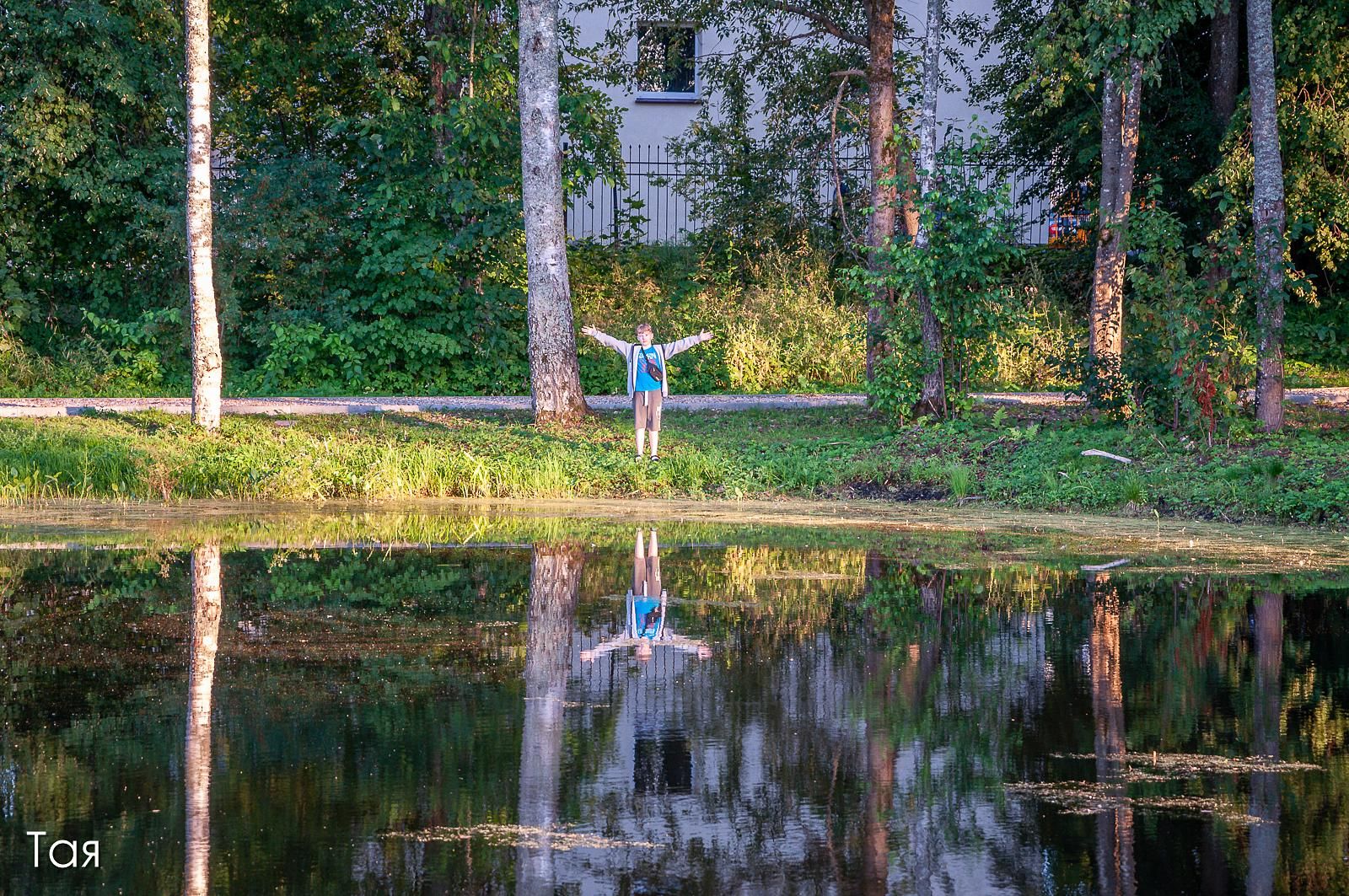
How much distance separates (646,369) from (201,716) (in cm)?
954

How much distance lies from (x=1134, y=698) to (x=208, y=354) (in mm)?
12695

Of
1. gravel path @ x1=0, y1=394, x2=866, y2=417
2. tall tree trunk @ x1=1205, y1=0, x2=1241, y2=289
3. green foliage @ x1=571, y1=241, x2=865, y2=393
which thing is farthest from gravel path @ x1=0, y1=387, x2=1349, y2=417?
tall tree trunk @ x1=1205, y1=0, x2=1241, y2=289

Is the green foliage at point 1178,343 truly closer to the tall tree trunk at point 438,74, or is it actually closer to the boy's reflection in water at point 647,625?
the boy's reflection in water at point 647,625

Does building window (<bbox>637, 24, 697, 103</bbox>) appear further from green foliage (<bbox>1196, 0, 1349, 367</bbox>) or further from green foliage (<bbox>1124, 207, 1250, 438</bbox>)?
green foliage (<bbox>1124, 207, 1250, 438</bbox>)

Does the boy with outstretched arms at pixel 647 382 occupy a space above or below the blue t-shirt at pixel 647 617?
above

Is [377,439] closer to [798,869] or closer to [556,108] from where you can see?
[556,108]

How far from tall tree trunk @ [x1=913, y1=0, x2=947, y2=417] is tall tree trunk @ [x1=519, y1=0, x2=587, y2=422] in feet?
14.3

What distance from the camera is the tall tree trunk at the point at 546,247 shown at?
62.1ft

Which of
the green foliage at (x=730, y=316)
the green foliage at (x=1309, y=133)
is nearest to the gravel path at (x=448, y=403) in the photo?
the green foliage at (x=730, y=316)

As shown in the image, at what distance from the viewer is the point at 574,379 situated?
63.4 feet

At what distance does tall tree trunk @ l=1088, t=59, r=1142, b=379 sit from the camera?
18.2m

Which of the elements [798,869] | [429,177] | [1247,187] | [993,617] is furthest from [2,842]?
[1247,187]

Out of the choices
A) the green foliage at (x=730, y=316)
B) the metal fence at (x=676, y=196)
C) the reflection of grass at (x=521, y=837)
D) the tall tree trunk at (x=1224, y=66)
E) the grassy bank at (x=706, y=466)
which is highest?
the tall tree trunk at (x=1224, y=66)

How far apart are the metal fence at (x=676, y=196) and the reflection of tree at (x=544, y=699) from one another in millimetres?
14754
